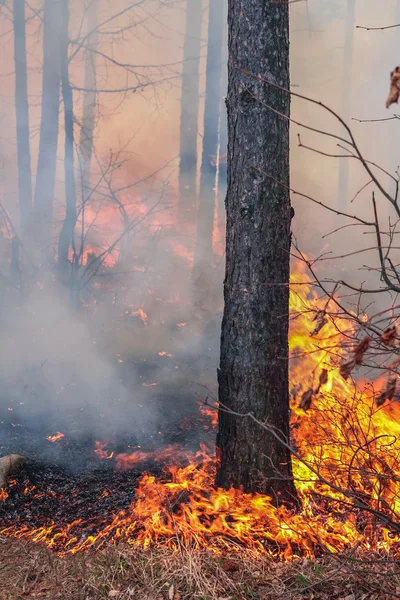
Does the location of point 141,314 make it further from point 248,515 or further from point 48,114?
point 248,515

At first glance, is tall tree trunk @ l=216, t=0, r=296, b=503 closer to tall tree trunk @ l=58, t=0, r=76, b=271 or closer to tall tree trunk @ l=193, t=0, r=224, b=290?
tall tree trunk @ l=58, t=0, r=76, b=271

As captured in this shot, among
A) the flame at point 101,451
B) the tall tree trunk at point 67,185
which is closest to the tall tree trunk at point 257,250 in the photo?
the flame at point 101,451

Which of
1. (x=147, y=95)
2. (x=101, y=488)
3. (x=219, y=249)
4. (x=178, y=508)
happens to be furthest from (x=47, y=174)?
(x=178, y=508)

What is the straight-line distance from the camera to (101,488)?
468cm

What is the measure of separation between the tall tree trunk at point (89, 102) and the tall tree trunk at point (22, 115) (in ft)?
4.39

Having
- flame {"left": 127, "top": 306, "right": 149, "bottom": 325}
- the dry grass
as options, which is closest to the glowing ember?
flame {"left": 127, "top": 306, "right": 149, "bottom": 325}

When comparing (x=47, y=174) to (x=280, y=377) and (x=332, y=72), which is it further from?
(x=332, y=72)

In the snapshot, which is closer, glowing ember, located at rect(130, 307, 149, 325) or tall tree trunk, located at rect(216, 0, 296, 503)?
tall tree trunk, located at rect(216, 0, 296, 503)

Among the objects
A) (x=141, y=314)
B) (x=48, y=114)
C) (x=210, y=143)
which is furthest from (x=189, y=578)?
(x=210, y=143)

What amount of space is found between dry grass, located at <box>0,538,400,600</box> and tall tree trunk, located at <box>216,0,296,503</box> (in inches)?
30.0

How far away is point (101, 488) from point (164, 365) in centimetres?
401

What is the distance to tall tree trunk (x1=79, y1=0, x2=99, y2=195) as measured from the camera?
38.6 ft

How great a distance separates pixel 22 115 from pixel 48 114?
679 mm

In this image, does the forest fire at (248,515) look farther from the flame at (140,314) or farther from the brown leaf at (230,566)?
the flame at (140,314)
